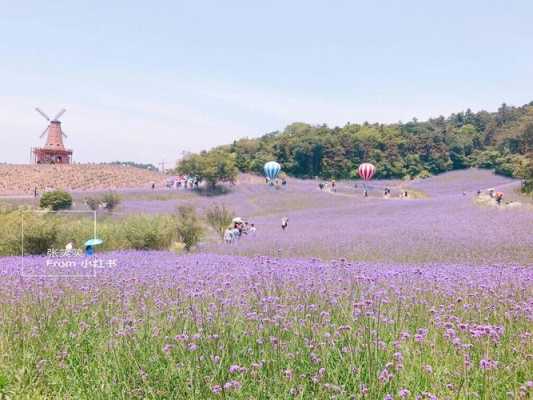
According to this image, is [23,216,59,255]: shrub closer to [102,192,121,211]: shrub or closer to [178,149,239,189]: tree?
[102,192,121,211]: shrub

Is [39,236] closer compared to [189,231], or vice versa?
[39,236]

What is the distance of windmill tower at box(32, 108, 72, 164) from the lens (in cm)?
7088

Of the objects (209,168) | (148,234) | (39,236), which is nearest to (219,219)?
(148,234)

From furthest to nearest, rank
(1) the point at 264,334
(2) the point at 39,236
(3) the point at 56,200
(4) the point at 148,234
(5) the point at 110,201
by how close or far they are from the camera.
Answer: (5) the point at 110,201
(3) the point at 56,200
(4) the point at 148,234
(2) the point at 39,236
(1) the point at 264,334

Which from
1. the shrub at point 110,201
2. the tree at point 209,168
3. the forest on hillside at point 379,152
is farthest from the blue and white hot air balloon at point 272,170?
the shrub at point 110,201

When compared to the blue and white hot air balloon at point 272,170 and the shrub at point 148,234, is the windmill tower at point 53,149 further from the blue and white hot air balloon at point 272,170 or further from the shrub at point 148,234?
the shrub at point 148,234

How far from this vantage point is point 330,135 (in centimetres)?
7312

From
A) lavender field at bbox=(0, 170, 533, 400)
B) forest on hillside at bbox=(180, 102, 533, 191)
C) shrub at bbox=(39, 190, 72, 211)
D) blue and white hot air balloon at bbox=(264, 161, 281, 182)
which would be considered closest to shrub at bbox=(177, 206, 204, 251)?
lavender field at bbox=(0, 170, 533, 400)

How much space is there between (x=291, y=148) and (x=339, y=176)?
8.09 meters

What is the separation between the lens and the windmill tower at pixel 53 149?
70875mm

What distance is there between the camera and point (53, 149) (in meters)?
71.8

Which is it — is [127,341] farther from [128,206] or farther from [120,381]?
[128,206]

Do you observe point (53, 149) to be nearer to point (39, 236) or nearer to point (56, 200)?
point (56, 200)

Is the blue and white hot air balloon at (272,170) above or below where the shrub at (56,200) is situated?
above
